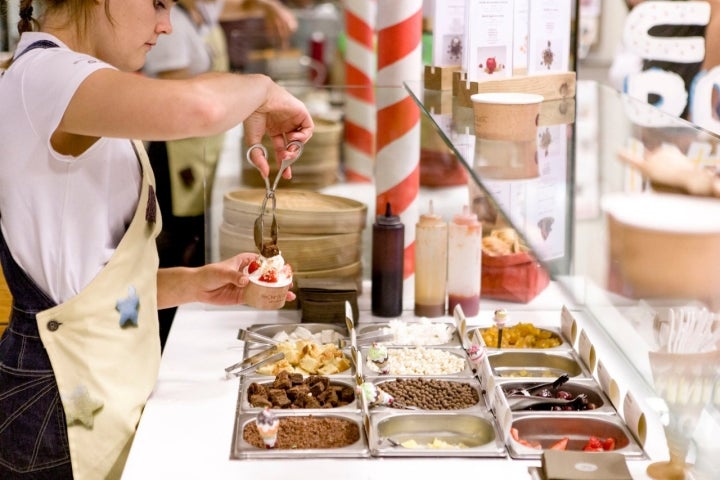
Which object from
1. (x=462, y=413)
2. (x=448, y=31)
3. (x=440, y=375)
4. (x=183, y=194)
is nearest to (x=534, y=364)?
(x=440, y=375)

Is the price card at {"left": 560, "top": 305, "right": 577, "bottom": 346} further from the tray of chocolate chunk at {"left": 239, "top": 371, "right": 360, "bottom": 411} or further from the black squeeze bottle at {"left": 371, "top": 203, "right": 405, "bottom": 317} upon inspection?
the tray of chocolate chunk at {"left": 239, "top": 371, "right": 360, "bottom": 411}

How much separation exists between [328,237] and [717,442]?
1.50m

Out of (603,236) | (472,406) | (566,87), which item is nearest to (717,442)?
(603,236)

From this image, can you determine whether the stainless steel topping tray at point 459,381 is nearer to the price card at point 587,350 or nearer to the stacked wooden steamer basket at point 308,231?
the price card at point 587,350

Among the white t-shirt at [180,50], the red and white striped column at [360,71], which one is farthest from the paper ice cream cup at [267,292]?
the white t-shirt at [180,50]

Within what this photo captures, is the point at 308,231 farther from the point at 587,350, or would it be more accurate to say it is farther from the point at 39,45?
the point at 39,45

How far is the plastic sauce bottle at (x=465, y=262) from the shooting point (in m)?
2.93

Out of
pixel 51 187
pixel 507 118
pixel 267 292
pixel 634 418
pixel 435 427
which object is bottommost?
pixel 435 427

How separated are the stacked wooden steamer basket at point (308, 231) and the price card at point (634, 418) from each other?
115 cm

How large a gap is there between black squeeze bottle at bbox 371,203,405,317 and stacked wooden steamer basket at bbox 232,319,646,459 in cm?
31

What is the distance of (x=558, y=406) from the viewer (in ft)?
7.48

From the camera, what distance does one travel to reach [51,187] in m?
2.03

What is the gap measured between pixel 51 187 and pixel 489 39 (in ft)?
3.50

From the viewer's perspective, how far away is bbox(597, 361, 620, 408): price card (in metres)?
2.23
